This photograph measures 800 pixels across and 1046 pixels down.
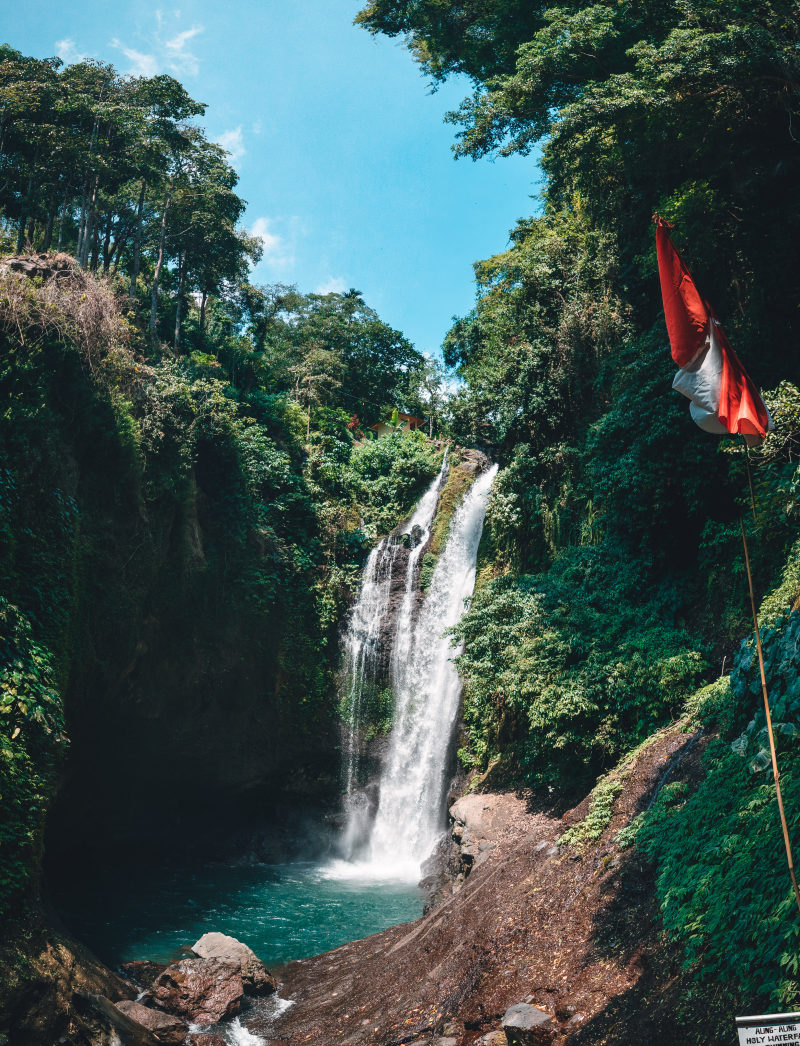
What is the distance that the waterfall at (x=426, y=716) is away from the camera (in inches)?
669

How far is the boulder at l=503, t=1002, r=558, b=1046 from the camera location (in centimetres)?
566

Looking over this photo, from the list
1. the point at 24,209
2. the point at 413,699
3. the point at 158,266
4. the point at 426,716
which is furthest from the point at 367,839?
the point at 24,209

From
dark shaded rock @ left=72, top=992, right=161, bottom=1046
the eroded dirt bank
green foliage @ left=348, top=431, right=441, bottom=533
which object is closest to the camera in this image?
the eroded dirt bank

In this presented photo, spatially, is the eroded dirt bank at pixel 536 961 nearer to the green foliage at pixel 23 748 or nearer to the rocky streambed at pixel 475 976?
the rocky streambed at pixel 475 976

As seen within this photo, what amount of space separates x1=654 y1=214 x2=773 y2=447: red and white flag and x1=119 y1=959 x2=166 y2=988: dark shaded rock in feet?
34.9

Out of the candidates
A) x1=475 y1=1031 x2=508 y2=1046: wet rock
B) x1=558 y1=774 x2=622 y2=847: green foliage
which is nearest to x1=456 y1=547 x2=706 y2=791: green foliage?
x1=558 y1=774 x2=622 y2=847: green foliage

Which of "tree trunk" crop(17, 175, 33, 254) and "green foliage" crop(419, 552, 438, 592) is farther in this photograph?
"green foliage" crop(419, 552, 438, 592)

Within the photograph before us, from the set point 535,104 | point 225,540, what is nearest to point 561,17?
point 535,104

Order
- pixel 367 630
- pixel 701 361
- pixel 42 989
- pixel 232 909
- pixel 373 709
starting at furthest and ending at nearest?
pixel 367 630 → pixel 373 709 → pixel 232 909 → pixel 42 989 → pixel 701 361

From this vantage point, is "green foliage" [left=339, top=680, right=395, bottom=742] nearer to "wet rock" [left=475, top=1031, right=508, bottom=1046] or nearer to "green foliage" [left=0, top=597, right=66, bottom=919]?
"green foliage" [left=0, top=597, right=66, bottom=919]

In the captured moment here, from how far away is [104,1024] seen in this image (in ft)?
25.0

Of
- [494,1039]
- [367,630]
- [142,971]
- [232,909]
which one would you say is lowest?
[232,909]

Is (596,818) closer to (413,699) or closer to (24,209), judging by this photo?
(413,699)

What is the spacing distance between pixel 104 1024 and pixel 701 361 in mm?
9272
